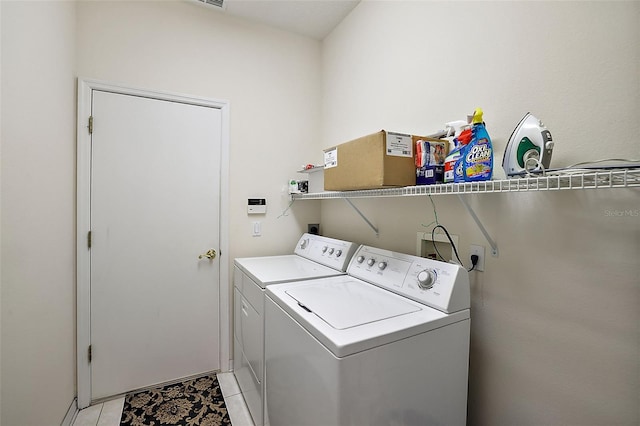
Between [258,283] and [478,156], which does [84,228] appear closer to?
[258,283]

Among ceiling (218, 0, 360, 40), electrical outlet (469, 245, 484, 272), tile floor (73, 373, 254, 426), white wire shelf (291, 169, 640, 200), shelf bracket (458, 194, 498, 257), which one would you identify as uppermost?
ceiling (218, 0, 360, 40)

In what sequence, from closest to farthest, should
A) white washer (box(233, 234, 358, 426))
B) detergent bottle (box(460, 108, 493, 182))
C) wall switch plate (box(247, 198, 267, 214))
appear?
detergent bottle (box(460, 108, 493, 182)) < white washer (box(233, 234, 358, 426)) < wall switch plate (box(247, 198, 267, 214))

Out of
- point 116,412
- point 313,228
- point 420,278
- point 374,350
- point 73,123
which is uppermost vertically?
point 73,123

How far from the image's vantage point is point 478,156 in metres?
1.01

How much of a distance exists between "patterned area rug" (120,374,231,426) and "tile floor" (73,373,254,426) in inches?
1.2

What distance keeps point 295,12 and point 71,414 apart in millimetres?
3116

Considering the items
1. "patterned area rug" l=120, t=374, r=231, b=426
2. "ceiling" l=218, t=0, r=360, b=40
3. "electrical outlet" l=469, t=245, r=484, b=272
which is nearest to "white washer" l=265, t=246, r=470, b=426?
"electrical outlet" l=469, t=245, r=484, b=272

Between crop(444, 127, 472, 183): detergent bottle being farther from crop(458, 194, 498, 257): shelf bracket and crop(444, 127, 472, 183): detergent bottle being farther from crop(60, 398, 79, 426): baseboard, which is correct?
crop(60, 398, 79, 426): baseboard

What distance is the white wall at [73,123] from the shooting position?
114cm

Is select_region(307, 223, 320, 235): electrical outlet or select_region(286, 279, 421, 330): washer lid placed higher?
select_region(307, 223, 320, 235): electrical outlet

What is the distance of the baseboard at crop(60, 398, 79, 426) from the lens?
64.6 inches

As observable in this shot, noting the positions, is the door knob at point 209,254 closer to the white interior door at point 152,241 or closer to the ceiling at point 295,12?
the white interior door at point 152,241

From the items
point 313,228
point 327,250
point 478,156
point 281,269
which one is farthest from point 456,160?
point 313,228

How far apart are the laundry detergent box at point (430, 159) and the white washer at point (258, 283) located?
725 mm
